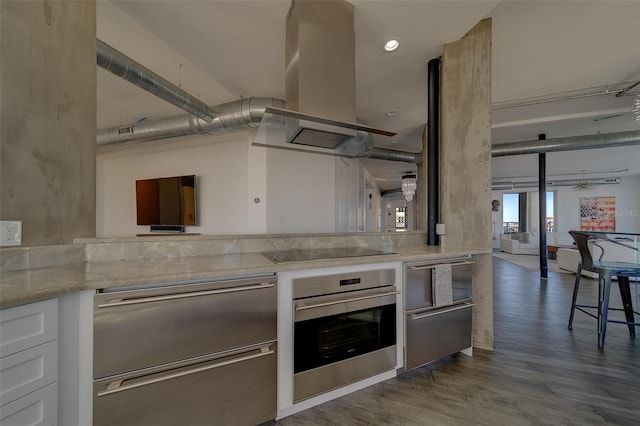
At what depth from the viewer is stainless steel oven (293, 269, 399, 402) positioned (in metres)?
1.41

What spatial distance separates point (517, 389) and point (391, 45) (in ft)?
9.53

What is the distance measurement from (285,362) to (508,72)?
Result: 3.73m

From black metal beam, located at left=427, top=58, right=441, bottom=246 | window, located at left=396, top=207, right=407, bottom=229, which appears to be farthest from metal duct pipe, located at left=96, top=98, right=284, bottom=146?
window, located at left=396, top=207, right=407, bottom=229

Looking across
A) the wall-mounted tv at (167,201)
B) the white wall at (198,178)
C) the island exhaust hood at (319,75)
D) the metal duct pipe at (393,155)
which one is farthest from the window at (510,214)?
the wall-mounted tv at (167,201)

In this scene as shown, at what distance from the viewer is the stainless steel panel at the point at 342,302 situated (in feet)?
4.61

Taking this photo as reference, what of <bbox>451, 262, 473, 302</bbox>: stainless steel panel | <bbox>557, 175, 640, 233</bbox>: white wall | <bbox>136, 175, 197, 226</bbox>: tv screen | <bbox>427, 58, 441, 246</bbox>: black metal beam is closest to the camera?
<bbox>451, 262, 473, 302</bbox>: stainless steel panel

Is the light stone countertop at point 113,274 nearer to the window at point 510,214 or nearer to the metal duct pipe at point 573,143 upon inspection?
the metal duct pipe at point 573,143

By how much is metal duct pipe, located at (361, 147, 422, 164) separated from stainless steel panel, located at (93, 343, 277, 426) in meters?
4.17

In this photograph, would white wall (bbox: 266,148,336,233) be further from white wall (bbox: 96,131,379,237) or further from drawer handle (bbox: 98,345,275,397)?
drawer handle (bbox: 98,345,275,397)

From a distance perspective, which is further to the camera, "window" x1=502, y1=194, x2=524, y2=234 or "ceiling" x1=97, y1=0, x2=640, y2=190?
"window" x1=502, y1=194, x2=524, y2=234

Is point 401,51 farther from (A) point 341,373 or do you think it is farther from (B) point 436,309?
(A) point 341,373

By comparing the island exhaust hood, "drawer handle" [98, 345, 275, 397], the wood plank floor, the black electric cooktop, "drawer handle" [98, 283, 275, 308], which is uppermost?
the island exhaust hood

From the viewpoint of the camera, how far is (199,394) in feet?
3.80

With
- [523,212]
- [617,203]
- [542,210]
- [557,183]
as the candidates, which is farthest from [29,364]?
[617,203]
